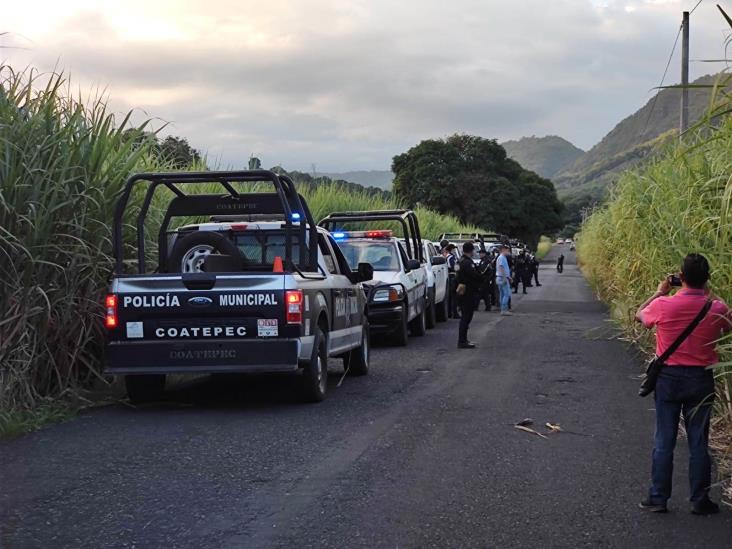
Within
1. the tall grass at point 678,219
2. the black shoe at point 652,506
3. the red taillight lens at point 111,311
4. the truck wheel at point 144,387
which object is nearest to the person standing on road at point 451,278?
the tall grass at point 678,219

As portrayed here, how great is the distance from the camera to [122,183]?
11188 mm

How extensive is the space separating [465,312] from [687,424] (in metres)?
10.3

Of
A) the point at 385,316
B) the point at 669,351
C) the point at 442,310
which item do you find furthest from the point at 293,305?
the point at 442,310

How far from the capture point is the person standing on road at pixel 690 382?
6035mm

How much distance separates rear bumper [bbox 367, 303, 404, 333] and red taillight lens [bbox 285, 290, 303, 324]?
6.68 metres

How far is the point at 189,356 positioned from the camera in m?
9.67

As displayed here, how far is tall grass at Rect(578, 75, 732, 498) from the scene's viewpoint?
7.17 meters

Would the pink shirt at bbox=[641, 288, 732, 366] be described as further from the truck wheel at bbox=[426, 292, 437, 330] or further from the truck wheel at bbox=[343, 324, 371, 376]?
the truck wheel at bbox=[426, 292, 437, 330]

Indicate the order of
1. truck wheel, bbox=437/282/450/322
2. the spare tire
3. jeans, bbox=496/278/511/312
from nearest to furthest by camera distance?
1. the spare tire
2. truck wheel, bbox=437/282/450/322
3. jeans, bbox=496/278/511/312

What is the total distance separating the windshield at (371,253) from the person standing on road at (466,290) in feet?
4.89

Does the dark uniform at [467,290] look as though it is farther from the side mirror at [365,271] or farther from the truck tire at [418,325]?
the side mirror at [365,271]

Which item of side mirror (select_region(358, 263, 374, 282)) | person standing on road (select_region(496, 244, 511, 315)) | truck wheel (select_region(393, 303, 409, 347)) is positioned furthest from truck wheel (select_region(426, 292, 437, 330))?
side mirror (select_region(358, 263, 374, 282))

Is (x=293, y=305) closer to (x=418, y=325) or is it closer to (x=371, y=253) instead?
(x=371, y=253)

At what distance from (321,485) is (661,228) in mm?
6603
